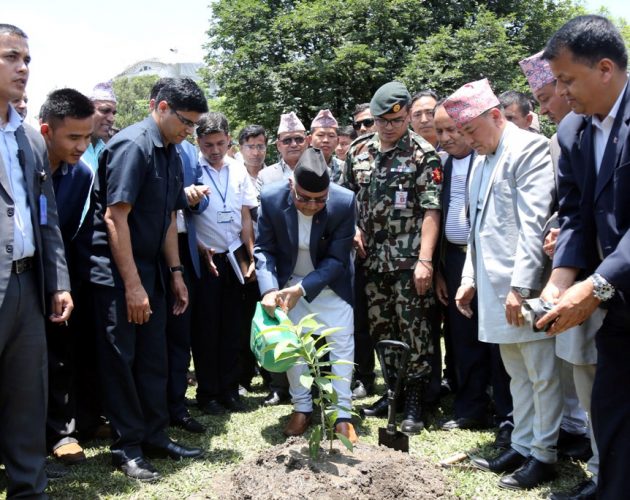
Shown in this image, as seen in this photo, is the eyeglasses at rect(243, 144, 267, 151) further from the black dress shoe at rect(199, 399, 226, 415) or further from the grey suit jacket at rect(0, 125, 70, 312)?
the grey suit jacket at rect(0, 125, 70, 312)

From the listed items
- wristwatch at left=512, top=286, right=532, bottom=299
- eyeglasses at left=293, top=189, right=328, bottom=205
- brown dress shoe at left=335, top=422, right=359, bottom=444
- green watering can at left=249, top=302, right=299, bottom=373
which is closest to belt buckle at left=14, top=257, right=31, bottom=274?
green watering can at left=249, top=302, right=299, bottom=373

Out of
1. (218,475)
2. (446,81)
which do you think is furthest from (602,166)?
(446,81)

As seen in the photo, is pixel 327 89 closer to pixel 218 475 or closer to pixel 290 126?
pixel 290 126

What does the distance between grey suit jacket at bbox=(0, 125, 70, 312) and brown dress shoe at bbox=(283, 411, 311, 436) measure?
186 centimetres

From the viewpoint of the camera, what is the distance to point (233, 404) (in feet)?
16.3

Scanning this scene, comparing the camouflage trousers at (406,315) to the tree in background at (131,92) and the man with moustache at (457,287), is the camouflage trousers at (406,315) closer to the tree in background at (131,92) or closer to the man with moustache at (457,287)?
the man with moustache at (457,287)

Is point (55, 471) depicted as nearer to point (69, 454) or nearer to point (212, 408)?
point (69, 454)

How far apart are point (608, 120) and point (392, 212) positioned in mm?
2093

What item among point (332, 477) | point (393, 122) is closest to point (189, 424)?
point (332, 477)

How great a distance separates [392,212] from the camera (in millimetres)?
4625

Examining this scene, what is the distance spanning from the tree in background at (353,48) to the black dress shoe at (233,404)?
51.1 ft

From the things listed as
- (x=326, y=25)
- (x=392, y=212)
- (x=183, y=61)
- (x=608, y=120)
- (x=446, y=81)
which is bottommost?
(x=392, y=212)

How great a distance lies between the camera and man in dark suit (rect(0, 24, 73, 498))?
2.95 meters

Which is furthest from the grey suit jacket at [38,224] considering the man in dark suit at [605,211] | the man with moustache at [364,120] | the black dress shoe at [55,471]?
the man with moustache at [364,120]
